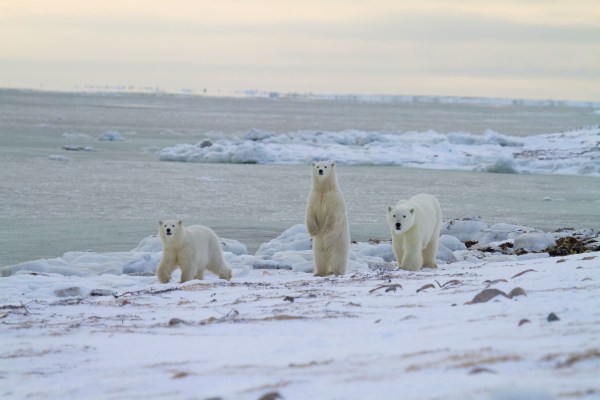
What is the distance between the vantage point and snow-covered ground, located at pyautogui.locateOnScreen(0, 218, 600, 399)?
311cm

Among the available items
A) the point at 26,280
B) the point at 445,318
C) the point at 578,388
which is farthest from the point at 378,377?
the point at 26,280

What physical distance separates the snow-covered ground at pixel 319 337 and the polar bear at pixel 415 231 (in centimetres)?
81

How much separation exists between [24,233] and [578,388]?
35.4 ft

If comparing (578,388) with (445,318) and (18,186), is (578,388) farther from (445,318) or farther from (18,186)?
(18,186)

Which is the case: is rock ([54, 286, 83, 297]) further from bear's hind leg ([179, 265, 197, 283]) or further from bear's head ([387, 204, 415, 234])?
bear's head ([387, 204, 415, 234])

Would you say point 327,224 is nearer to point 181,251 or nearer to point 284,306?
point 181,251

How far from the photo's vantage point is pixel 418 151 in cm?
3173

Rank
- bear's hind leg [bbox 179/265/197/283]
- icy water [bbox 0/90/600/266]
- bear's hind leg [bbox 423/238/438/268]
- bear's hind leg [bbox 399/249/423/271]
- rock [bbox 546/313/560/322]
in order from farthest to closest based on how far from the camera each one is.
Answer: icy water [bbox 0/90/600/266] → bear's hind leg [bbox 423/238/438/268] → bear's hind leg [bbox 399/249/423/271] → bear's hind leg [bbox 179/265/197/283] → rock [bbox 546/313/560/322]

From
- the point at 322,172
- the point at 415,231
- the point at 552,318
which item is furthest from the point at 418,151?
the point at 552,318

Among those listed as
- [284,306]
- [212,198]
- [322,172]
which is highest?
[322,172]

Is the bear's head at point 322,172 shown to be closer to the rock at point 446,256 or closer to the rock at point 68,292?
the rock at point 446,256

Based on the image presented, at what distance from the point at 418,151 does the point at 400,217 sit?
23670mm

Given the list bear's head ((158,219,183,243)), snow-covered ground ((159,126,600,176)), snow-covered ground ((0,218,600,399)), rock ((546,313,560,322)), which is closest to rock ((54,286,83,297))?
snow-covered ground ((0,218,600,399))

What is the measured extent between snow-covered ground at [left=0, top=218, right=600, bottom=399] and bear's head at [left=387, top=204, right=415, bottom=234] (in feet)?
2.50
